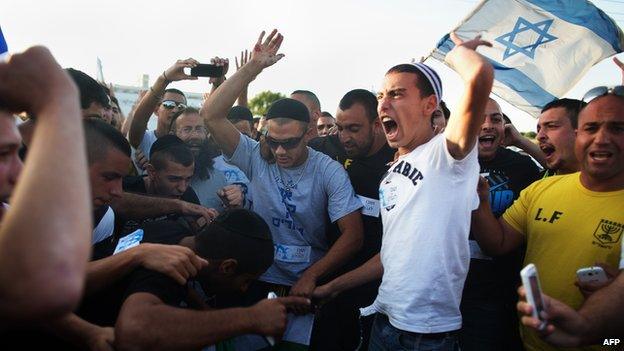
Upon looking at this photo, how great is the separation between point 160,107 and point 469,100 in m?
4.24

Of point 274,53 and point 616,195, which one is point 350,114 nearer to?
point 274,53

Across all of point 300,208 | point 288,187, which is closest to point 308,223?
point 300,208

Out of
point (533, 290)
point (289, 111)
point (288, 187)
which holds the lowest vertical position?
point (288, 187)

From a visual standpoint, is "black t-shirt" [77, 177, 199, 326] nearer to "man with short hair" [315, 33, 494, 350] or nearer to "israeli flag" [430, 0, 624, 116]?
"man with short hair" [315, 33, 494, 350]

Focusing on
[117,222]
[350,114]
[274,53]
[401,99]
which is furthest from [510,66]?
[117,222]

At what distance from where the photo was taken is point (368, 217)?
3.80 metres

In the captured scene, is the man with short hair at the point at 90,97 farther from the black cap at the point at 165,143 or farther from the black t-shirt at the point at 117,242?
the black t-shirt at the point at 117,242

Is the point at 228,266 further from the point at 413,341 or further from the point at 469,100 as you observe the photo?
the point at 469,100

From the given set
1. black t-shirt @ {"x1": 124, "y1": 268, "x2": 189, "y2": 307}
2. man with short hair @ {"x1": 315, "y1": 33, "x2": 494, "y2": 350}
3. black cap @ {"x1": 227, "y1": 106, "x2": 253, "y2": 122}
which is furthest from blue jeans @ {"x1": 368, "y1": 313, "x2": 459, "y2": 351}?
black cap @ {"x1": 227, "y1": 106, "x2": 253, "y2": 122}

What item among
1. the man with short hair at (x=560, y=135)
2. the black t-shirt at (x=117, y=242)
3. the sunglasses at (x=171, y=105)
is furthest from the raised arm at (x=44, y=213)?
the sunglasses at (x=171, y=105)

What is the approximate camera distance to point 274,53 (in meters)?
3.95

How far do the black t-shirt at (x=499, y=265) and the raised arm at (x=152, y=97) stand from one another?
2.79m

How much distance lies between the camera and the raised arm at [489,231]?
9.29 ft

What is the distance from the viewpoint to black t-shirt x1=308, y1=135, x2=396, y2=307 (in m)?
3.79
